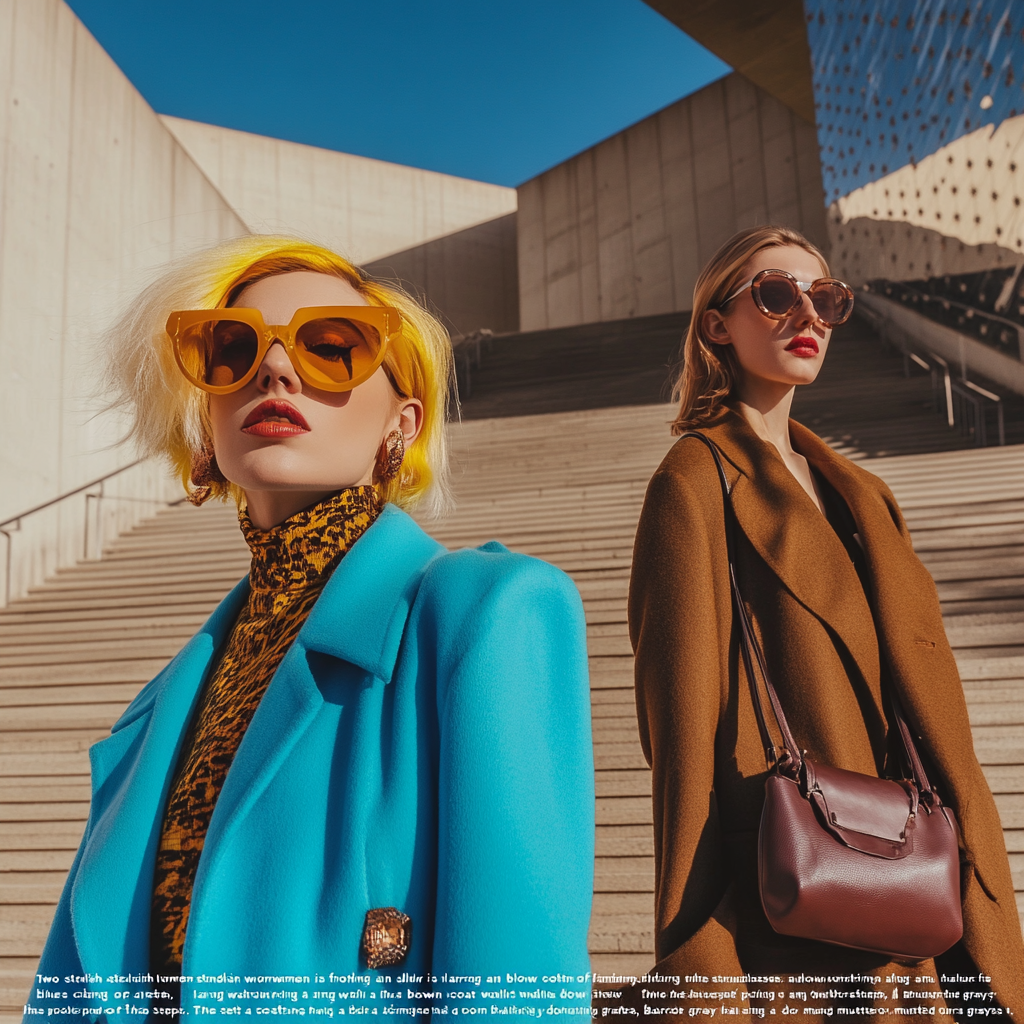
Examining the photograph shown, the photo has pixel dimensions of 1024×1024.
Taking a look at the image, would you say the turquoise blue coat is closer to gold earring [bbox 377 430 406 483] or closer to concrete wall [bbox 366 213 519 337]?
gold earring [bbox 377 430 406 483]

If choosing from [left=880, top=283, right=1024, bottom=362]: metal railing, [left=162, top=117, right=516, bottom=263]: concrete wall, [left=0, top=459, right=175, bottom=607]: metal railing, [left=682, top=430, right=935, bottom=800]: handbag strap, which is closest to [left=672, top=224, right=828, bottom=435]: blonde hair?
[left=682, top=430, right=935, bottom=800]: handbag strap

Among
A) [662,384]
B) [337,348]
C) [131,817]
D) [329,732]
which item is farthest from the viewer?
[662,384]

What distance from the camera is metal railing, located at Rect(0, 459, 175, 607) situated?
8398 mm

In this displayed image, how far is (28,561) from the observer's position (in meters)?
8.79

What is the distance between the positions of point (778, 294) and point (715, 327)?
0.15m

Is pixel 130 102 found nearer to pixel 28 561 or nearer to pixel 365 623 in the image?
pixel 28 561

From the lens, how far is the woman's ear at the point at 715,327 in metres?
1.88

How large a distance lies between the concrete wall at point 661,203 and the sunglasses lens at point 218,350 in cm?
2085

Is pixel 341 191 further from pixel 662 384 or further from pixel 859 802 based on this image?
pixel 859 802

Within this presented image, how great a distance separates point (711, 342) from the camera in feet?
6.26

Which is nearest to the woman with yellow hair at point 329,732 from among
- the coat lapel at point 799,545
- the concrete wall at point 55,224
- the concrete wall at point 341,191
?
the coat lapel at point 799,545

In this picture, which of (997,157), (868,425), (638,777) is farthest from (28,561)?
(997,157)

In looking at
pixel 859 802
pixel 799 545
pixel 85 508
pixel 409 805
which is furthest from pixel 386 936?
pixel 85 508

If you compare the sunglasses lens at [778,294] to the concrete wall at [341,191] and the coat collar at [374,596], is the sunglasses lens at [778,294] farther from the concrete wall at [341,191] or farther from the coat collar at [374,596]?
the concrete wall at [341,191]
